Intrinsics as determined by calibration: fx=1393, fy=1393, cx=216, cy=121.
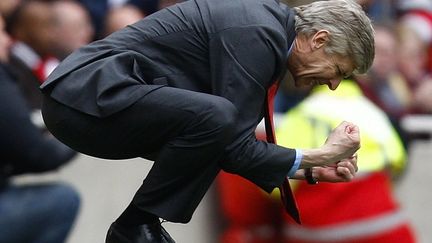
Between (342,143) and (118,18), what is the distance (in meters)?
3.33

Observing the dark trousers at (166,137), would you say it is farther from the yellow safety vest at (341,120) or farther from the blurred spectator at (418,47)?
the blurred spectator at (418,47)

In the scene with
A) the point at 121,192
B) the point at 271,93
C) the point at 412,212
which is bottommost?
the point at 412,212

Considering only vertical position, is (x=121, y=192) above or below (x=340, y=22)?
below

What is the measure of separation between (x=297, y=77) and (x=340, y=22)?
0.28m

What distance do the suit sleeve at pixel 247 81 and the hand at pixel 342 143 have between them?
174 mm

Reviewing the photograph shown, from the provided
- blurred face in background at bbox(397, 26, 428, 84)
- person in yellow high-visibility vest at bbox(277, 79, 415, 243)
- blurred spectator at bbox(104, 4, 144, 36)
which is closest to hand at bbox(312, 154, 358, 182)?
person in yellow high-visibility vest at bbox(277, 79, 415, 243)

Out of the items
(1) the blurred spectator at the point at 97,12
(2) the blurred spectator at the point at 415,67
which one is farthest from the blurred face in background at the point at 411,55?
→ (1) the blurred spectator at the point at 97,12

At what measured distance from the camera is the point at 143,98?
475 centimetres

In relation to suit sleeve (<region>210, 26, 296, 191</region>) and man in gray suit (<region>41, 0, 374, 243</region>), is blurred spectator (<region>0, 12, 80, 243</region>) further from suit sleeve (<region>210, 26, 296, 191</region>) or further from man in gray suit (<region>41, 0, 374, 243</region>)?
suit sleeve (<region>210, 26, 296, 191</region>)

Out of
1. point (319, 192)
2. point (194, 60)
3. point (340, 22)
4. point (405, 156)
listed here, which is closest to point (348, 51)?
point (340, 22)

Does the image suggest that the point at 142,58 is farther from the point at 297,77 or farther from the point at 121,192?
the point at 121,192

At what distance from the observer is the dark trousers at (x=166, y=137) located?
4730 millimetres

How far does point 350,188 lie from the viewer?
7004 mm

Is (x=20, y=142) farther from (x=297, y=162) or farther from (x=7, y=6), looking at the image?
(x=297, y=162)
